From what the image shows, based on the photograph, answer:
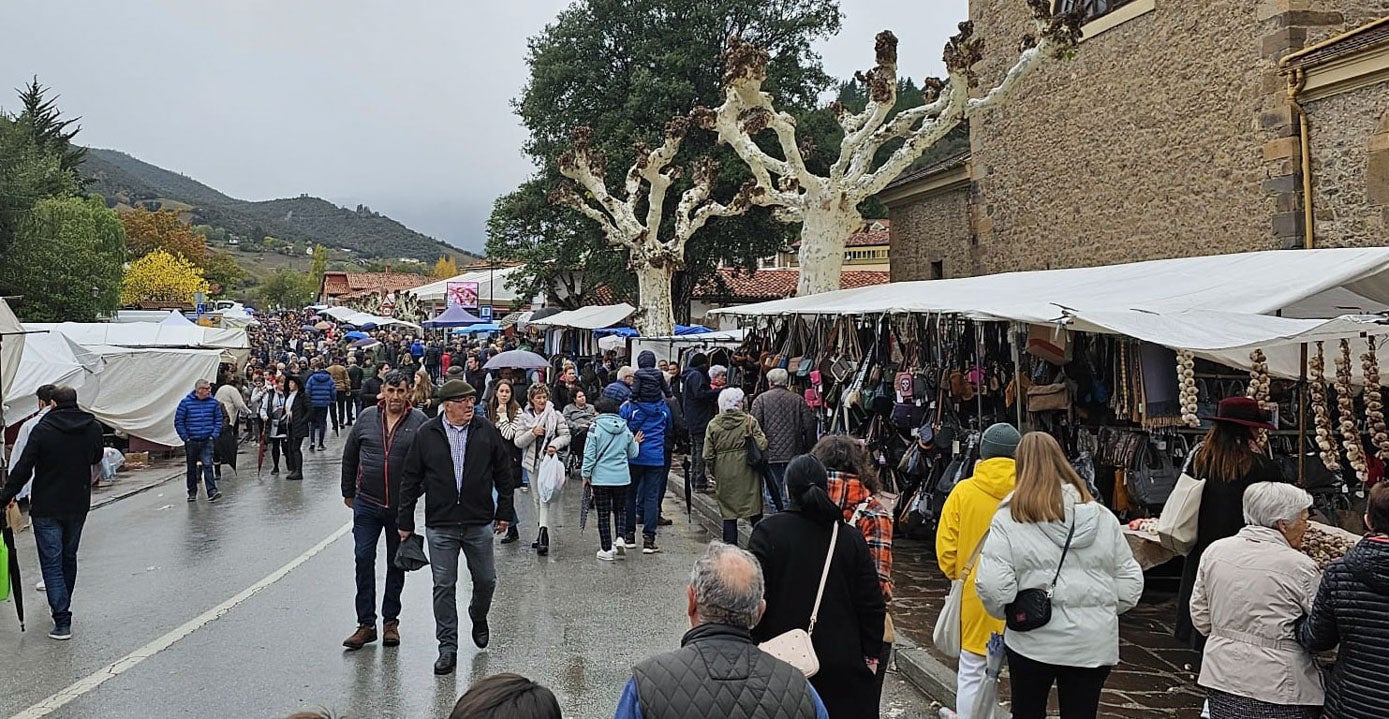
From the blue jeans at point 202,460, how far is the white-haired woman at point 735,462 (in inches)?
336

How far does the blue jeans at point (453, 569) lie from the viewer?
21.7ft

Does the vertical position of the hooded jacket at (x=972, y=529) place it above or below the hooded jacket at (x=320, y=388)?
below

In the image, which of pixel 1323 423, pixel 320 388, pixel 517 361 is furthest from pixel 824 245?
pixel 1323 423

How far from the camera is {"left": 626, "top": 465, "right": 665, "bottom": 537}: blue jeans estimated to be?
34.3 feet

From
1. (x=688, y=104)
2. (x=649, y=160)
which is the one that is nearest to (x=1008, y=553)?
(x=649, y=160)

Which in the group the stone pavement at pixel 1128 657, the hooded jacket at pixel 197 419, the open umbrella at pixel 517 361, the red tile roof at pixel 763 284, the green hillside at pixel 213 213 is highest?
the green hillside at pixel 213 213

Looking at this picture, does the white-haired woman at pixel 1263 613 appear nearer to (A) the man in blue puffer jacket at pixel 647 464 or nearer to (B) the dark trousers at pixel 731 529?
(B) the dark trousers at pixel 731 529

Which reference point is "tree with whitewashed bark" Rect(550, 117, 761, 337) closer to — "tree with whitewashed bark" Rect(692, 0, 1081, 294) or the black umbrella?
"tree with whitewashed bark" Rect(692, 0, 1081, 294)

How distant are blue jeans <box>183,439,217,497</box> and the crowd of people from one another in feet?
14.0

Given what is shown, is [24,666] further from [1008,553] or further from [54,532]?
[1008,553]

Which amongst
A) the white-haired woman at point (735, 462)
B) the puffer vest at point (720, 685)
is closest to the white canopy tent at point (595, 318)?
the white-haired woman at point (735, 462)

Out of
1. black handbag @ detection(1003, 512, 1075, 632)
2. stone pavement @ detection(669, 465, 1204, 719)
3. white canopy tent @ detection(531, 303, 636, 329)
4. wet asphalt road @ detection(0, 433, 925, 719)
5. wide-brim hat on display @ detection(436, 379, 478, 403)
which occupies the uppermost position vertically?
white canopy tent @ detection(531, 303, 636, 329)

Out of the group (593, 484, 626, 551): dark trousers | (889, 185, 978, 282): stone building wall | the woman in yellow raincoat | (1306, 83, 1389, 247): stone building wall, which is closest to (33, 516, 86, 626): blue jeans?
(593, 484, 626, 551): dark trousers

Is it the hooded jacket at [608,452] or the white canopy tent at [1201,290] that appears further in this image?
the hooded jacket at [608,452]
